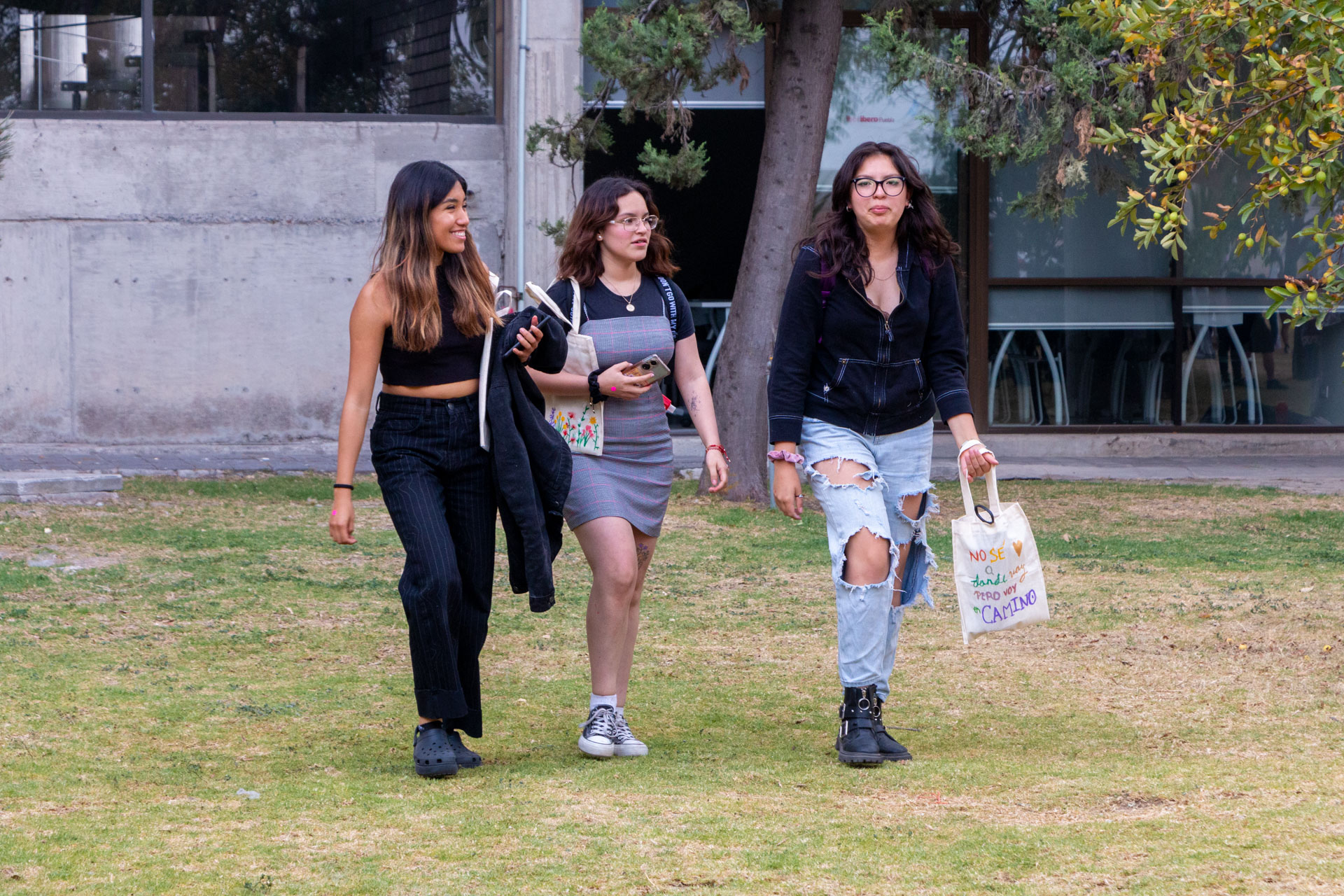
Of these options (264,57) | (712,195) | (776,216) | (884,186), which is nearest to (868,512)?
(884,186)

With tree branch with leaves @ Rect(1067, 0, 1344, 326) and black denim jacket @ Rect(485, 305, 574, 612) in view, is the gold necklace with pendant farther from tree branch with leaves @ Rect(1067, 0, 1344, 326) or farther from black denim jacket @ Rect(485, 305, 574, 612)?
tree branch with leaves @ Rect(1067, 0, 1344, 326)

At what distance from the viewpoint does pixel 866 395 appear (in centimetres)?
456

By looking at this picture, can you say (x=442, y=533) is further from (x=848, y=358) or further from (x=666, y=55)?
(x=666, y=55)

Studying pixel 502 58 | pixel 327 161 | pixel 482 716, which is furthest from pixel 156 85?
pixel 482 716

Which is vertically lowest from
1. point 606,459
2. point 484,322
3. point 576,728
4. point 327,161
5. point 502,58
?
point 576,728

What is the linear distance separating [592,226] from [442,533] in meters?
1.08

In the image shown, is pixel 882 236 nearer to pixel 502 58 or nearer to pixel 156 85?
pixel 502 58

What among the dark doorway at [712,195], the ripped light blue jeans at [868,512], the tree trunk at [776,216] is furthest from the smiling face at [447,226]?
the dark doorway at [712,195]

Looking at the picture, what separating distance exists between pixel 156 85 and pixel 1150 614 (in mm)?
10084

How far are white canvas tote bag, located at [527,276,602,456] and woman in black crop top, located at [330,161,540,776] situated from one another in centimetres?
18

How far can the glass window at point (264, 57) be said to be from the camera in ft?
43.8

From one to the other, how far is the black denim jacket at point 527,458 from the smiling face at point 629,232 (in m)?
0.33

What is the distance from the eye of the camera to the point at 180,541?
8.70m

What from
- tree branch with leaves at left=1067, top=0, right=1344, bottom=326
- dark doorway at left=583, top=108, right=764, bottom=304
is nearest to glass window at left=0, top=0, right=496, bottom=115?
dark doorway at left=583, top=108, right=764, bottom=304
